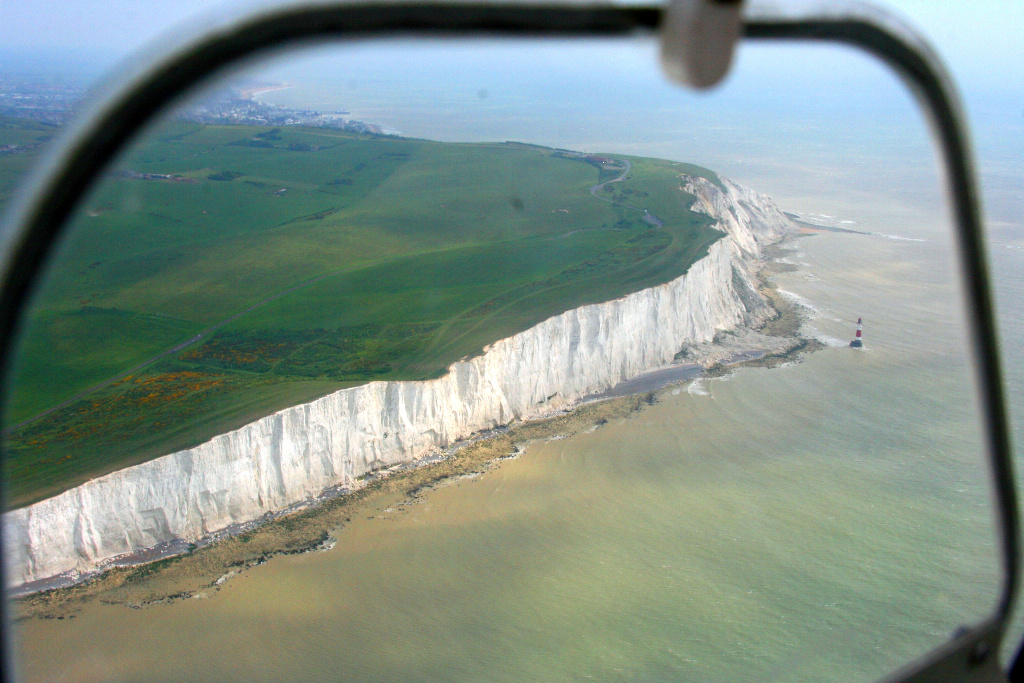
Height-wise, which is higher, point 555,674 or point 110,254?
point 110,254

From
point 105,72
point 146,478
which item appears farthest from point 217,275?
point 105,72

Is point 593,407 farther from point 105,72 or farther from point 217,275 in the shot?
point 105,72

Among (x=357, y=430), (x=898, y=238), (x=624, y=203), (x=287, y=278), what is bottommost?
(x=357, y=430)

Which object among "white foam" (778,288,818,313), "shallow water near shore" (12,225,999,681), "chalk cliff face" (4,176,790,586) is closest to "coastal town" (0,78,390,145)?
"chalk cliff face" (4,176,790,586)

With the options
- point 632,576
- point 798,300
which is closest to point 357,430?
point 632,576

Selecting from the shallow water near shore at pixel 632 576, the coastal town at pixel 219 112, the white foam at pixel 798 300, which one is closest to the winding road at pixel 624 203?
the white foam at pixel 798 300

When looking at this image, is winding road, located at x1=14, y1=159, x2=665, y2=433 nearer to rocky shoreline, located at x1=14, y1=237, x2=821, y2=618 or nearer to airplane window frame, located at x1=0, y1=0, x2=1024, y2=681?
rocky shoreline, located at x1=14, y1=237, x2=821, y2=618

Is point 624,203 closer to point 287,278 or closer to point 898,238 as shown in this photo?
point 898,238
